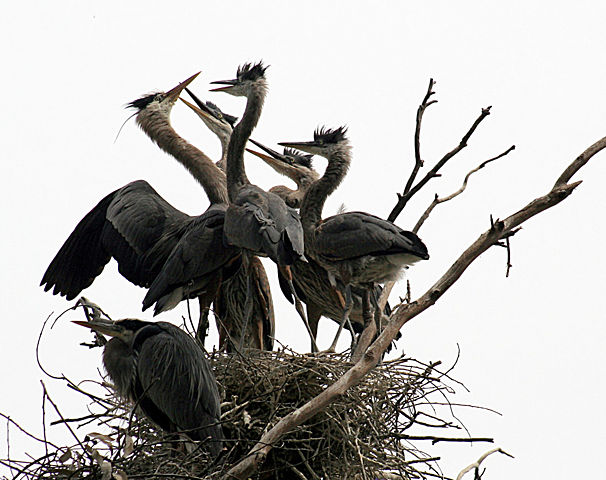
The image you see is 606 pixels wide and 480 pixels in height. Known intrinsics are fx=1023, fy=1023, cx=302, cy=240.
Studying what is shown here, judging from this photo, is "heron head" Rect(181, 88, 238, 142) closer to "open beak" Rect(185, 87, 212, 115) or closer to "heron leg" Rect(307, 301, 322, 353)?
"open beak" Rect(185, 87, 212, 115)

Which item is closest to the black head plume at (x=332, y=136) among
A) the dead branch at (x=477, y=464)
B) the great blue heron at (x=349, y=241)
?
the great blue heron at (x=349, y=241)

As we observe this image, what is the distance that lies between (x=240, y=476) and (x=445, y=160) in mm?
2321

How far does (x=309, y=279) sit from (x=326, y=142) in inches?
33.7

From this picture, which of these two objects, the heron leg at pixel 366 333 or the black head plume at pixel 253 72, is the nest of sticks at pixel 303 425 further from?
the black head plume at pixel 253 72

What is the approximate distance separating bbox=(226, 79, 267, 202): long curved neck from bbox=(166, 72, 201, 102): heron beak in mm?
1113

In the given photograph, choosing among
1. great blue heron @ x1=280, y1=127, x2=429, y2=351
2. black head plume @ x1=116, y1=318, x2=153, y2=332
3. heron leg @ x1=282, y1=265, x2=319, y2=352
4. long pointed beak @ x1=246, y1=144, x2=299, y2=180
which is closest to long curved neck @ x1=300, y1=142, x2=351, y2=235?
great blue heron @ x1=280, y1=127, x2=429, y2=351

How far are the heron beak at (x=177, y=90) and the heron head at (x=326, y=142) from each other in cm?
133

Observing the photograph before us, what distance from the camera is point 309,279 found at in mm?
6379

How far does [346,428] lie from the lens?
461 cm

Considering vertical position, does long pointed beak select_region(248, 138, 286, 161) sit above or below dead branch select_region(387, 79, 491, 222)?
above

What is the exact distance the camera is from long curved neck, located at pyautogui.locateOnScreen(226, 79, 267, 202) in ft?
20.2

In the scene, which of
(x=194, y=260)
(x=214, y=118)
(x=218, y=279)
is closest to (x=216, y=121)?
(x=214, y=118)

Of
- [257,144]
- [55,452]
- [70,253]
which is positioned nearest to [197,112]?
[257,144]

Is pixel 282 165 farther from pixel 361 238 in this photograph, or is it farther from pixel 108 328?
pixel 108 328
